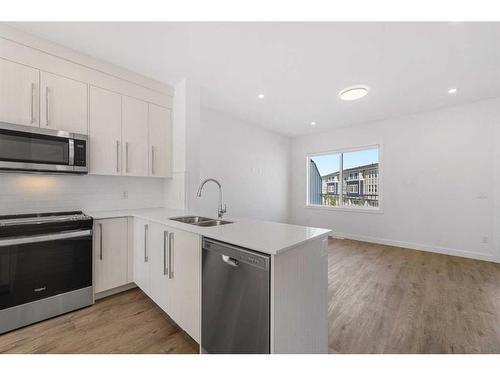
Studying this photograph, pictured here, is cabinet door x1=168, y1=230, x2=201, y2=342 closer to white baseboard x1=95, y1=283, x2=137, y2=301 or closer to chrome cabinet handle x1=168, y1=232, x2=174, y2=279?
chrome cabinet handle x1=168, y1=232, x2=174, y2=279

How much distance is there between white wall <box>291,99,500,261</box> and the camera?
3391 millimetres

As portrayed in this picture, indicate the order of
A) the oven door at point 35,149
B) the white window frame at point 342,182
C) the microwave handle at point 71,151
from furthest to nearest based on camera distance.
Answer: the white window frame at point 342,182 < the microwave handle at point 71,151 < the oven door at point 35,149

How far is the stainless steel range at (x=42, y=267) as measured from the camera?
1.62 meters

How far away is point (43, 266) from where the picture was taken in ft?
5.80

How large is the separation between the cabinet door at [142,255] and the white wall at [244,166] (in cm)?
126

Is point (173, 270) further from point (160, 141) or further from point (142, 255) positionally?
point (160, 141)

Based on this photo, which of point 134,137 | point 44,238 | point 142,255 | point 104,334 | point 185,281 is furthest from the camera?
point 134,137

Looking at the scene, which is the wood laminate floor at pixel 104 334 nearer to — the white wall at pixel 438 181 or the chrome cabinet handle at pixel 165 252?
the chrome cabinet handle at pixel 165 252

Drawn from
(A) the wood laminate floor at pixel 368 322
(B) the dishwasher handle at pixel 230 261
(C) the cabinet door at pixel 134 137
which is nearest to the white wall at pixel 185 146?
(C) the cabinet door at pixel 134 137

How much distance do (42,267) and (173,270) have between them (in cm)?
118

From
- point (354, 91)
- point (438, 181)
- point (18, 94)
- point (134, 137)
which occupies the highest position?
point (354, 91)

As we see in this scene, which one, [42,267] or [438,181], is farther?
[438,181]

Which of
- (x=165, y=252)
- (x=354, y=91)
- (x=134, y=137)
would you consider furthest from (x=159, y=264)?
(x=354, y=91)

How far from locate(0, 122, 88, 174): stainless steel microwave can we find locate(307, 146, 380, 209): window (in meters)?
5.01
